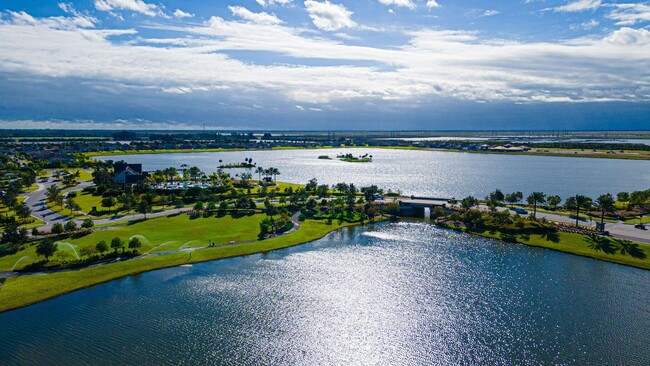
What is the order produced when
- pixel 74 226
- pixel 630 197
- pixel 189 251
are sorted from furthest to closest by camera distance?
pixel 630 197 < pixel 74 226 < pixel 189 251

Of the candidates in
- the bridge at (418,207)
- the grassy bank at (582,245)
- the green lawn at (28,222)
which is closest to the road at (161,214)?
the green lawn at (28,222)

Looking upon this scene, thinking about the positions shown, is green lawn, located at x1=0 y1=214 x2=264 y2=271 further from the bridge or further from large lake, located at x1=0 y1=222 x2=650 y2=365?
the bridge

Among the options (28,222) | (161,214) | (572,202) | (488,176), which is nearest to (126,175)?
(161,214)

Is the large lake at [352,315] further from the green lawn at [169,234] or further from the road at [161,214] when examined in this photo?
the road at [161,214]

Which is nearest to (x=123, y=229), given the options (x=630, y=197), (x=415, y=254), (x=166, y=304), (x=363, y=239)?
(x=166, y=304)

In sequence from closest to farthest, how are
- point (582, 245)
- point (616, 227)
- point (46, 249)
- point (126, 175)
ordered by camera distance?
point (46, 249) < point (582, 245) < point (616, 227) < point (126, 175)

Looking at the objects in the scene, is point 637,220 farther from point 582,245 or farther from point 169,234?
point 169,234

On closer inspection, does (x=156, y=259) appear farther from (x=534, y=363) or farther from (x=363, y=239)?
(x=534, y=363)
